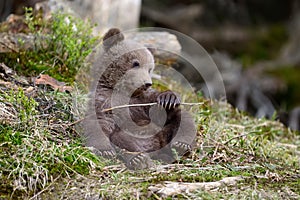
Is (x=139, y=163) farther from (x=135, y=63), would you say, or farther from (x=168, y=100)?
(x=135, y=63)

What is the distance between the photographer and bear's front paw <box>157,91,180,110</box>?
3.93 m

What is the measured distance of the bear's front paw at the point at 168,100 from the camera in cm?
393

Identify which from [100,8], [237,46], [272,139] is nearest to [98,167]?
[272,139]

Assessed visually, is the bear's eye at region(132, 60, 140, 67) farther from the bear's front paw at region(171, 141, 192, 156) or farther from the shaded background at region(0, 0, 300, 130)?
the shaded background at region(0, 0, 300, 130)

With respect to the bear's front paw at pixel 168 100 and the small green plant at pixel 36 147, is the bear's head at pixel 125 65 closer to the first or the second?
the bear's front paw at pixel 168 100

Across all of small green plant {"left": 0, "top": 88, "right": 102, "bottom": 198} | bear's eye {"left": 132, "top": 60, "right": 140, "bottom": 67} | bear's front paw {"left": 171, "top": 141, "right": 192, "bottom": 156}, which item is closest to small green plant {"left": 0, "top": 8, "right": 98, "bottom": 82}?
small green plant {"left": 0, "top": 88, "right": 102, "bottom": 198}

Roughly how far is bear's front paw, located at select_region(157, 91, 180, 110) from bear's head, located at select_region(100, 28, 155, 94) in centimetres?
15

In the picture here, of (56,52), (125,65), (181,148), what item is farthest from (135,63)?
(56,52)

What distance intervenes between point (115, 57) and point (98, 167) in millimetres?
932

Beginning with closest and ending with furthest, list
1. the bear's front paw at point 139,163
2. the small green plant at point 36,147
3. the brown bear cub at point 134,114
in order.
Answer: the small green plant at point 36,147 → the bear's front paw at point 139,163 → the brown bear cub at point 134,114

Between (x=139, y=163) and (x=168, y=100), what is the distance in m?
0.53

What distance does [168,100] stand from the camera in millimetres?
3932

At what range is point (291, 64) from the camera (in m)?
11.2

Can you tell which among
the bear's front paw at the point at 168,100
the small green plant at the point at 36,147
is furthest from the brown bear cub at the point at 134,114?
the small green plant at the point at 36,147
